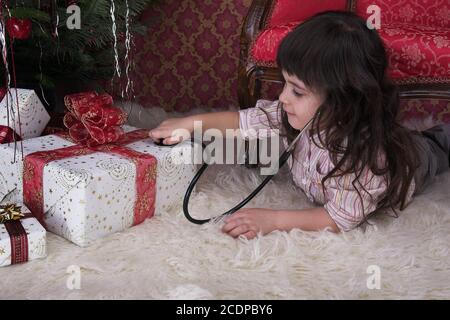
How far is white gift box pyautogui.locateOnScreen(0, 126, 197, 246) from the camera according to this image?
1124 mm

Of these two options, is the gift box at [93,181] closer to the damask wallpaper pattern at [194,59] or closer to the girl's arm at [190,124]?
the girl's arm at [190,124]

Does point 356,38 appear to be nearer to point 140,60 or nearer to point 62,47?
point 62,47

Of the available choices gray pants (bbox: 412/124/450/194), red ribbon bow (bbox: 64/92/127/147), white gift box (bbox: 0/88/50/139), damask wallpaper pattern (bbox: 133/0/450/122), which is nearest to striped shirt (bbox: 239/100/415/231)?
gray pants (bbox: 412/124/450/194)

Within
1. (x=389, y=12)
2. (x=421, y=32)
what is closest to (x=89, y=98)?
(x=421, y=32)

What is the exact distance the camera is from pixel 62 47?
1.74m

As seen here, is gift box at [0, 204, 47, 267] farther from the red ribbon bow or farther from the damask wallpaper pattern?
the damask wallpaper pattern

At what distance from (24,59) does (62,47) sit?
14 centimetres

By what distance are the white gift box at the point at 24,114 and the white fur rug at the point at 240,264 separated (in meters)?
0.33

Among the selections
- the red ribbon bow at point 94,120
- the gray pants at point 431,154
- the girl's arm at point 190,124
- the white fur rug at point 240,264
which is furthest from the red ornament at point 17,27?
the gray pants at point 431,154

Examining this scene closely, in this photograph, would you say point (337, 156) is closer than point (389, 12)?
Yes

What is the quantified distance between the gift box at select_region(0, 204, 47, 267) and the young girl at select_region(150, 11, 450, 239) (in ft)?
1.25

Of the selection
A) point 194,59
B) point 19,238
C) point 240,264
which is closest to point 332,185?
point 240,264

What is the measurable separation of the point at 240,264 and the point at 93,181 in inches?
13.9

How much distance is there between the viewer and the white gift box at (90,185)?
1.12 metres
